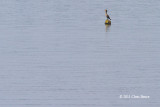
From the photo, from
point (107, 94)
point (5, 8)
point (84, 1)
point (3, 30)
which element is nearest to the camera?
point (107, 94)

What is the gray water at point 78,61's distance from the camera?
18.0m

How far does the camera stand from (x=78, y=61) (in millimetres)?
23219

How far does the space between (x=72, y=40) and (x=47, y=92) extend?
10.1 m

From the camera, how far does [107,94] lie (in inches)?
719

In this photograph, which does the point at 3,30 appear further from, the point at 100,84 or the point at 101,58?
the point at 100,84

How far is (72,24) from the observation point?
34500 millimetres

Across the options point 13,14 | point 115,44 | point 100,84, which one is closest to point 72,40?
point 115,44

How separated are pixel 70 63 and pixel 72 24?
11950 mm

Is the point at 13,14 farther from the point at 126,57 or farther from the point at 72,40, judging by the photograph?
the point at 126,57

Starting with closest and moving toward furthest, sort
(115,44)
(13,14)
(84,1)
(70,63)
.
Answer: (70,63)
(115,44)
(13,14)
(84,1)

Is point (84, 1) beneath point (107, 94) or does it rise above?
beneath

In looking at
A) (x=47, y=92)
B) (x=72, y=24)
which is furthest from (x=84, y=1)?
(x=47, y=92)

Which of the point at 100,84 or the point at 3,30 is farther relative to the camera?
the point at 3,30

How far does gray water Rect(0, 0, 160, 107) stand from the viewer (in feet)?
59.1
